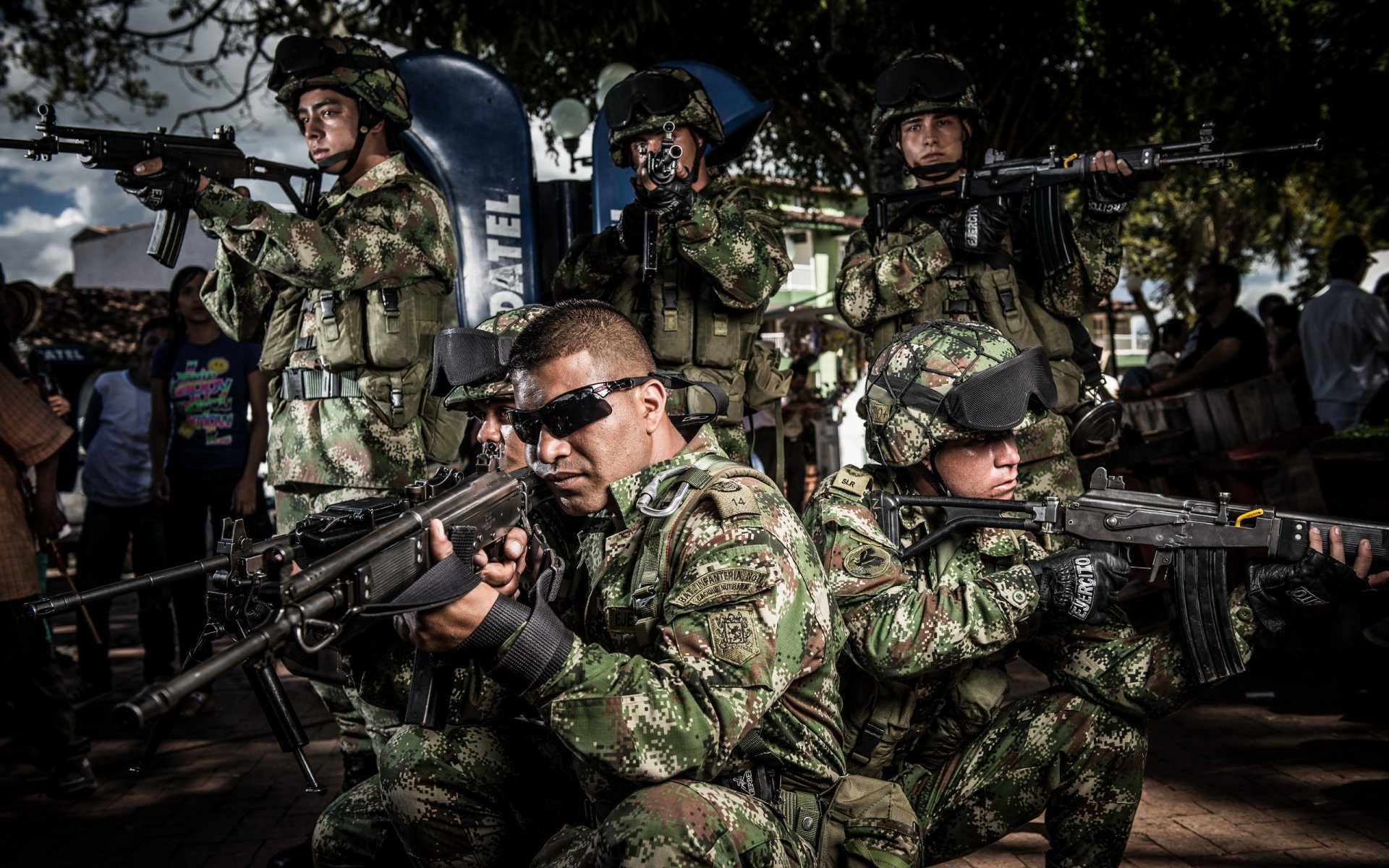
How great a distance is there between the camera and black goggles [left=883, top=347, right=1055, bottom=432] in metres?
2.99

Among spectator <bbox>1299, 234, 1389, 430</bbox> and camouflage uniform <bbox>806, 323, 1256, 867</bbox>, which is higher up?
spectator <bbox>1299, 234, 1389, 430</bbox>

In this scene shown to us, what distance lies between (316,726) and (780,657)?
14.3 ft

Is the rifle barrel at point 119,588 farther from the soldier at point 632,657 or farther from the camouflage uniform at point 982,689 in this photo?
the camouflage uniform at point 982,689

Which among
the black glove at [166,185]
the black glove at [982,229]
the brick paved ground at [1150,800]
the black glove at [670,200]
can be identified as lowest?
the brick paved ground at [1150,800]

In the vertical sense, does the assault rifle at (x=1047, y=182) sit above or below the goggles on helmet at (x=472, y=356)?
above

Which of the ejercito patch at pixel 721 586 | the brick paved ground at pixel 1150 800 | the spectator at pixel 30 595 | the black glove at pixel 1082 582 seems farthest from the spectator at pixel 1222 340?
the spectator at pixel 30 595

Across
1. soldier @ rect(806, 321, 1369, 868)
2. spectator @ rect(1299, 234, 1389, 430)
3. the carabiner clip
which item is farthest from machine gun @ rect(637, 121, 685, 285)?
spectator @ rect(1299, 234, 1389, 430)

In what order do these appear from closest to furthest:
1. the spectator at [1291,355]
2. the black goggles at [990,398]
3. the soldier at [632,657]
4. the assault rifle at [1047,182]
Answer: the soldier at [632,657] < the black goggles at [990,398] < the assault rifle at [1047,182] < the spectator at [1291,355]

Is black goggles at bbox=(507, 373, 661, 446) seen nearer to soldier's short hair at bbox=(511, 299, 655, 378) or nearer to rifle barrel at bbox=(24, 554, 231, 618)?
soldier's short hair at bbox=(511, 299, 655, 378)

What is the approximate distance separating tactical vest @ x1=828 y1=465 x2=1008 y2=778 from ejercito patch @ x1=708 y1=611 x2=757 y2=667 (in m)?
0.88

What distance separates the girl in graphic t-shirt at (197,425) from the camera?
583 centimetres

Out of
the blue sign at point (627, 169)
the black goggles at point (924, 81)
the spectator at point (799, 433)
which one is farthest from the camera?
the spectator at point (799, 433)

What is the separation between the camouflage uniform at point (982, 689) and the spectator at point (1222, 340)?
553 centimetres

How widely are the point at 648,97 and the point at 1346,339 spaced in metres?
6.02
